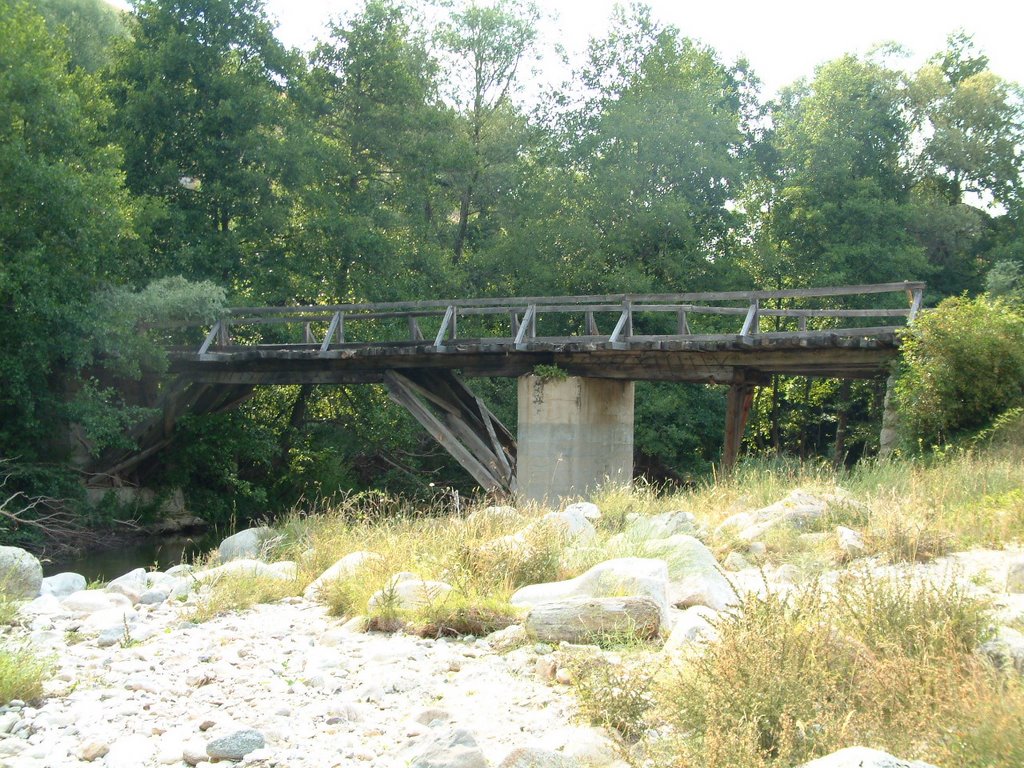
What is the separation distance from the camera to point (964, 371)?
13.3 metres

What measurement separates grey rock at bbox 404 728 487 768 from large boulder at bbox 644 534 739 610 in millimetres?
2320

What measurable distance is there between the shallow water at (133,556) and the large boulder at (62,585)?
4660mm

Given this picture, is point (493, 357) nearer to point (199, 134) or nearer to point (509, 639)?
point (199, 134)

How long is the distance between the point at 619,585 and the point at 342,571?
2490 millimetres

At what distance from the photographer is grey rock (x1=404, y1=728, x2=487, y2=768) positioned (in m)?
4.18

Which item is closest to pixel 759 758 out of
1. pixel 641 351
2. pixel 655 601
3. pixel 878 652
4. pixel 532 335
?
pixel 878 652

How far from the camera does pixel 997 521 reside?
8.25 metres

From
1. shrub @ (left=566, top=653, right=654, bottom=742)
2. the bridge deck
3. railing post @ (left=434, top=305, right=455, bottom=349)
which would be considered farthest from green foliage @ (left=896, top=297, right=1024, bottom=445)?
shrub @ (left=566, top=653, right=654, bottom=742)

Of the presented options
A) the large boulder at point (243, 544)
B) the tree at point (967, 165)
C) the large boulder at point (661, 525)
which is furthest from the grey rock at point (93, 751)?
the tree at point (967, 165)

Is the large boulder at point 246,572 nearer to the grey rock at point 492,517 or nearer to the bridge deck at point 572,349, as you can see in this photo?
the grey rock at point 492,517

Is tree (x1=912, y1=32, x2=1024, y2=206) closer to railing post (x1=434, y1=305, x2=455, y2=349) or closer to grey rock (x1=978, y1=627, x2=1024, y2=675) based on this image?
railing post (x1=434, y1=305, x2=455, y2=349)

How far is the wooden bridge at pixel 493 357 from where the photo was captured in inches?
628

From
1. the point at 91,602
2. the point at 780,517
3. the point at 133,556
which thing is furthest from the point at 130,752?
the point at 133,556

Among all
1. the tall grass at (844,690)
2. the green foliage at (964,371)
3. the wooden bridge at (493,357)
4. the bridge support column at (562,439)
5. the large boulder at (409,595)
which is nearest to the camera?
the tall grass at (844,690)
